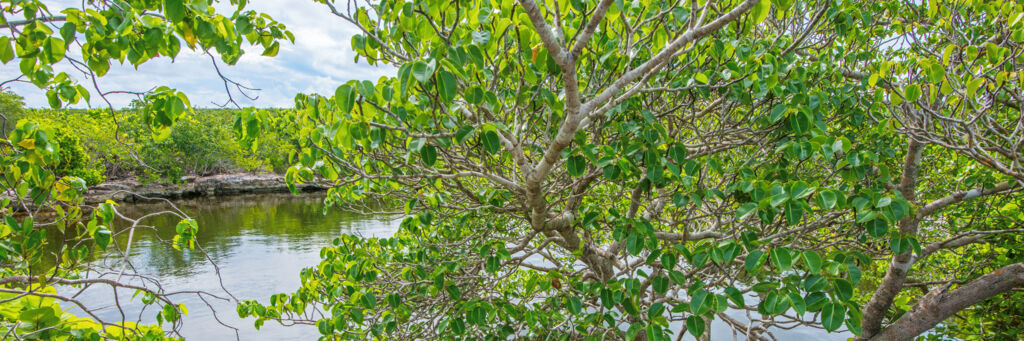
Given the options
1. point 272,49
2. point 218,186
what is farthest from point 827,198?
point 218,186

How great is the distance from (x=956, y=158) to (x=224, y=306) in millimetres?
12315

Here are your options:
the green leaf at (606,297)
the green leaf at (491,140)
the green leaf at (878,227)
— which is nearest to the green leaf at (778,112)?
the green leaf at (878,227)

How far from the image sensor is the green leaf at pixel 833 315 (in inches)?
70.8

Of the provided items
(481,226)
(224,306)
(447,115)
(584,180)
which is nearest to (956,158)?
(584,180)

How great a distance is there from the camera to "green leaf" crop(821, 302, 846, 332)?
180 cm

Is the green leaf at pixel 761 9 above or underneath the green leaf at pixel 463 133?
above

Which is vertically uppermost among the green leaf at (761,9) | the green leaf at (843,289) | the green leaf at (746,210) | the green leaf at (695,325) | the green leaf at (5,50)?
the green leaf at (761,9)

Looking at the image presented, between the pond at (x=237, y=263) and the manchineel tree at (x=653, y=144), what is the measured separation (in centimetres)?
134

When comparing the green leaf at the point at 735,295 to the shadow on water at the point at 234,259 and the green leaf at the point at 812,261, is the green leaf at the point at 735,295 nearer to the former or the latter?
the green leaf at the point at 812,261

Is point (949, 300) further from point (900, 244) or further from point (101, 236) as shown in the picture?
point (101, 236)

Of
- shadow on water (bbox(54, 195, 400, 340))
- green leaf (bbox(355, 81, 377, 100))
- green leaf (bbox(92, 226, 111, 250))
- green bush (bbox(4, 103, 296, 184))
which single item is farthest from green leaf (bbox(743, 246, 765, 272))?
green bush (bbox(4, 103, 296, 184))

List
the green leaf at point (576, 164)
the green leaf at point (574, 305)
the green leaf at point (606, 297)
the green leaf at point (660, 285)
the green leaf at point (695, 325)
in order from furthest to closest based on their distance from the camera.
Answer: the green leaf at point (574, 305) < the green leaf at point (606, 297) < the green leaf at point (660, 285) < the green leaf at point (576, 164) < the green leaf at point (695, 325)

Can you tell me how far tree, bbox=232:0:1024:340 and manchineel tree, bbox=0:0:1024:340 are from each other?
2 centimetres

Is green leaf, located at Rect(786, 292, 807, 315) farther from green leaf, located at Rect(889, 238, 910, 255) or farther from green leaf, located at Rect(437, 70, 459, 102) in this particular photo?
green leaf, located at Rect(437, 70, 459, 102)
